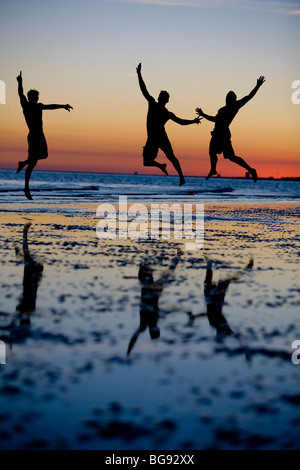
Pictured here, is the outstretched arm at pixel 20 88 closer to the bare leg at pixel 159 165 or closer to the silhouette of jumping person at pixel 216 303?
the bare leg at pixel 159 165

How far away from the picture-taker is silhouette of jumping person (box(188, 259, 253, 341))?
15.0 ft

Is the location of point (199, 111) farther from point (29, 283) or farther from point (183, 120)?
point (29, 283)

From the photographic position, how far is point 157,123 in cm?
1152

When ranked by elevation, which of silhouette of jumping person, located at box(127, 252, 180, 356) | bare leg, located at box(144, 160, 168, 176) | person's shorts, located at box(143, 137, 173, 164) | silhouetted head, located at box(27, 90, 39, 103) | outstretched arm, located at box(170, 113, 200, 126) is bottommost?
silhouette of jumping person, located at box(127, 252, 180, 356)

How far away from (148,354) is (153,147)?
853 cm

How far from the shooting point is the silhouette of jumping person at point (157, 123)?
11.2 m

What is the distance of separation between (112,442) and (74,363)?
41.4 inches

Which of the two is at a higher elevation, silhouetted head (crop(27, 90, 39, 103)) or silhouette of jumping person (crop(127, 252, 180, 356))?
silhouetted head (crop(27, 90, 39, 103))

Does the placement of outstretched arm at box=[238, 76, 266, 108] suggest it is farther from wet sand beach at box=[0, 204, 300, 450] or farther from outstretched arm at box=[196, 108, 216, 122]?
wet sand beach at box=[0, 204, 300, 450]

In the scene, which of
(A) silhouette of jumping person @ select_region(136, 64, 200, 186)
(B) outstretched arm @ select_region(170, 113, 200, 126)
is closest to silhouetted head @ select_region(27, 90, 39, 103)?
(A) silhouette of jumping person @ select_region(136, 64, 200, 186)

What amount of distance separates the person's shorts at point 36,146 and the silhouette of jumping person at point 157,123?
12.2ft

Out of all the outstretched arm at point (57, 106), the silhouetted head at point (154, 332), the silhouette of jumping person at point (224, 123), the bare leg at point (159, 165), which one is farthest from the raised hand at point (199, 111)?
the silhouetted head at point (154, 332)

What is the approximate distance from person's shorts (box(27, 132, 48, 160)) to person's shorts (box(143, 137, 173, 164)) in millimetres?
3748
